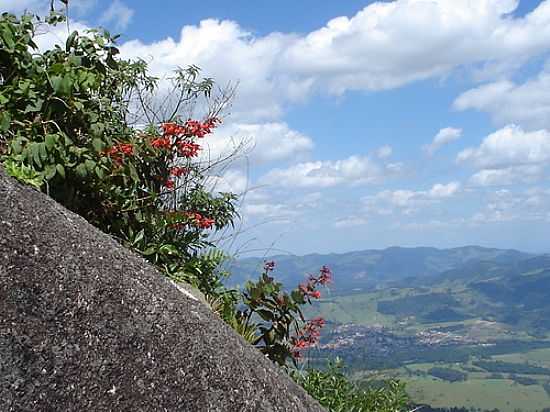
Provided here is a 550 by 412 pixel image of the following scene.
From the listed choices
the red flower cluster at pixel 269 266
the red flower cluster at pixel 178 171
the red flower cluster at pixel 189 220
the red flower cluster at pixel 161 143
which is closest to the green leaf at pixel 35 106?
the red flower cluster at pixel 161 143

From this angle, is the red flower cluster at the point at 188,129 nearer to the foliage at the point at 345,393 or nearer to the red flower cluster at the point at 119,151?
the red flower cluster at the point at 119,151

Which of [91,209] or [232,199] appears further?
[232,199]

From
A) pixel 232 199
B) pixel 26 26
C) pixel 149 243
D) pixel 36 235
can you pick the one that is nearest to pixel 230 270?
pixel 232 199

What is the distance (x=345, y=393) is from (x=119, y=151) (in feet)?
11.5

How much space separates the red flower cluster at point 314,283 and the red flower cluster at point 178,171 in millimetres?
2074

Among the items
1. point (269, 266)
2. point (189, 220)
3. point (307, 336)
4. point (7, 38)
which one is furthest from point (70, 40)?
point (307, 336)

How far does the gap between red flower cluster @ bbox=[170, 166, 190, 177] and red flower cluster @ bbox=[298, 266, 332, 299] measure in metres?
2.07

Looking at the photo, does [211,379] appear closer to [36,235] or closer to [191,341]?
[191,341]

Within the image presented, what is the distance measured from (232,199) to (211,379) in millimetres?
4672

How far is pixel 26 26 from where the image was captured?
6.20m

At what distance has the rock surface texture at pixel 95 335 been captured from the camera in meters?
3.72

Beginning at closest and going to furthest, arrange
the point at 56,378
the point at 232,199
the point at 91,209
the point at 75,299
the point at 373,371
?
the point at 56,378, the point at 75,299, the point at 91,209, the point at 373,371, the point at 232,199

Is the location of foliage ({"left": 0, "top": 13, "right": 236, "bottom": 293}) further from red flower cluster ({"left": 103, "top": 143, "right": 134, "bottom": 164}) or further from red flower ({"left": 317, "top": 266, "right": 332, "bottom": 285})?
red flower ({"left": 317, "top": 266, "right": 332, "bottom": 285})

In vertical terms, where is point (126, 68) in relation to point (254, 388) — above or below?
above
